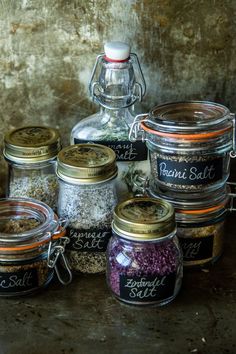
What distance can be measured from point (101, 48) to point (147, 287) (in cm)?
48

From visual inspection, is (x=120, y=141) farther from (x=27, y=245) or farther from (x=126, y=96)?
(x=27, y=245)

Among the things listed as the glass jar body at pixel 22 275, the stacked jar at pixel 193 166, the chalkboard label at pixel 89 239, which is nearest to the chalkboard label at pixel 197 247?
the stacked jar at pixel 193 166

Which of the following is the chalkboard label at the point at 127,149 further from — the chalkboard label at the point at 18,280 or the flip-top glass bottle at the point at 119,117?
the chalkboard label at the point at 18,280

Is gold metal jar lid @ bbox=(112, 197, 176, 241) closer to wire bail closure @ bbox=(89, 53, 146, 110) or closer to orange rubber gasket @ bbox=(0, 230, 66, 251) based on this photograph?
orange rubber gasket @ bbox=(0, 230, 66, 251)

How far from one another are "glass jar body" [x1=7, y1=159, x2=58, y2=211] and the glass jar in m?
0.06

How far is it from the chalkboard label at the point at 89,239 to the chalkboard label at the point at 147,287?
95 mm

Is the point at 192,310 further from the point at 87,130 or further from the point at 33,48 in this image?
the point at 33,48

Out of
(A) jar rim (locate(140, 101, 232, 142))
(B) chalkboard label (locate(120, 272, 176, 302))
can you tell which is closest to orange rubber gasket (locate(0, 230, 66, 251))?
(B) chalkboard label (locate(120, 272, 176, 302))

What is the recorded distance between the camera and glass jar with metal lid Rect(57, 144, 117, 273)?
43.7 inches

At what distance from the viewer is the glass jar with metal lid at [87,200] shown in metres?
1.11

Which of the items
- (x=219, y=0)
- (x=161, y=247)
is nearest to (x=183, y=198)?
(x=161, y=247)

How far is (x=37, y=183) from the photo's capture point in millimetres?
1228

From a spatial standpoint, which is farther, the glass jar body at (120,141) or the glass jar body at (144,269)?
the glass jar body at (120,141)

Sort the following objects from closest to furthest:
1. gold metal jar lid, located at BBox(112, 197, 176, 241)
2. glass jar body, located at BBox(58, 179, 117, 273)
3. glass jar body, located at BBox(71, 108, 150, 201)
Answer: gold metal jar lid, located at BBox(112, 197, 176, 241), glass jar body, located at BBox(58, 179, 117, 273), glass jar body, located at BBox(71, 108, 150, 201)
